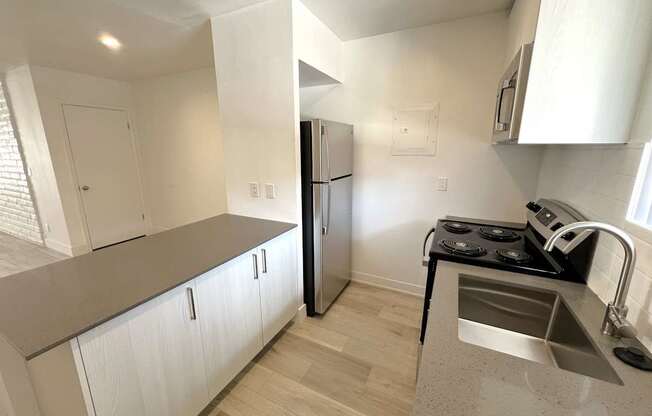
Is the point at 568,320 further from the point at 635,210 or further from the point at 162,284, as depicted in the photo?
the point at 162,284

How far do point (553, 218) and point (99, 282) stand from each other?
2.33 meters

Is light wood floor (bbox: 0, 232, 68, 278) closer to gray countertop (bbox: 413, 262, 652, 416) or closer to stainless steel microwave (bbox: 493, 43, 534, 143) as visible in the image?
gray countertop (bbox: 413, 262, 652, 416)

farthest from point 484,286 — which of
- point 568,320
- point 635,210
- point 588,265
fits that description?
point 635,210

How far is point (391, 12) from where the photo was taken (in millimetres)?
1951

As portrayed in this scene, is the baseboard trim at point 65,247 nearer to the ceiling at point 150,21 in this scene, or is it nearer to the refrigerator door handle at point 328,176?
the ceiling at point 150,21

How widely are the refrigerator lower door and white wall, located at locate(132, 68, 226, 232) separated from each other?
6.48ft

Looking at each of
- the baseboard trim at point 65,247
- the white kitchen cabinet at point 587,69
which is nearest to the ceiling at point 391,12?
the white kitchen cabinet at point 587,69

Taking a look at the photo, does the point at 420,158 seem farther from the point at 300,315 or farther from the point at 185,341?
the point at 185,341

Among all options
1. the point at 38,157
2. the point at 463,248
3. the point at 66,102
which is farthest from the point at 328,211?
the point at 38,157

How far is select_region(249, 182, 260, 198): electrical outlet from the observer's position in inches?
87.3

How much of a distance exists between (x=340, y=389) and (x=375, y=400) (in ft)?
0.73

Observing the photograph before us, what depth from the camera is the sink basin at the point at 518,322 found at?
1.08 metres

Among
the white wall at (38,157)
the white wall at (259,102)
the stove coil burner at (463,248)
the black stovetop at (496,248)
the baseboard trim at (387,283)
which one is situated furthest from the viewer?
the white wall at (38,157)

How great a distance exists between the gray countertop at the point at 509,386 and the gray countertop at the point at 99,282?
3.61 ft
